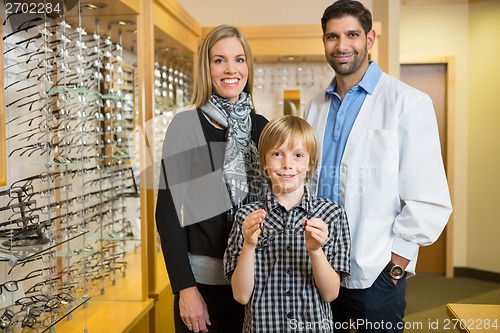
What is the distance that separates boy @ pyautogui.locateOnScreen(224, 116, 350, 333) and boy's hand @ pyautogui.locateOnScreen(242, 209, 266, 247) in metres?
0.08

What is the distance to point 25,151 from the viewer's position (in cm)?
154

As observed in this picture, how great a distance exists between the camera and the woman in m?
1.34

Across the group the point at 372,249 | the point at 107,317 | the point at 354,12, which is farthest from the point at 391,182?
the point at 107,317

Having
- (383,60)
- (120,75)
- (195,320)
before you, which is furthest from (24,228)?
(383,60)

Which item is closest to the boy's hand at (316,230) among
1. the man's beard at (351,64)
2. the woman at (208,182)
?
the woman at (208,182)

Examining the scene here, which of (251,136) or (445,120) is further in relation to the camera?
(445,120)

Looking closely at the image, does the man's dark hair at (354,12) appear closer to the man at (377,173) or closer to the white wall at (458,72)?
the man at (377,173)

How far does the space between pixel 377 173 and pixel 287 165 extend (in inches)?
11.6

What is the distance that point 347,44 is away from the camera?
1.38 meters

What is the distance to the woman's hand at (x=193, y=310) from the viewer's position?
134 centimetres

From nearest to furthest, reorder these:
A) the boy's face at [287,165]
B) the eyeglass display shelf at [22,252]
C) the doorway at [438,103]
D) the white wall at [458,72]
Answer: the boy's face at [287,165], the eyeglass display shelf at [22,252], the white wall at [458,72], the doorway at [438,103]

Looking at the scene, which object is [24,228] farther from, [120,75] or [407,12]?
[407,12]

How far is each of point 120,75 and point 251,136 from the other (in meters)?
1.00

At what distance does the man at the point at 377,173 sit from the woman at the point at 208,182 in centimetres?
23
